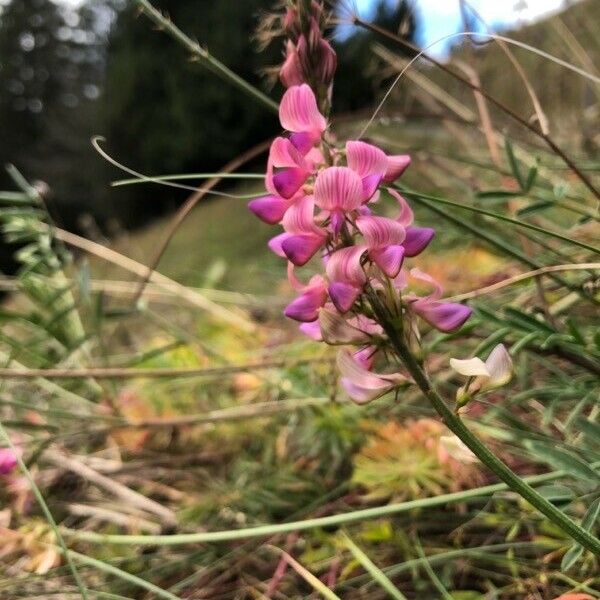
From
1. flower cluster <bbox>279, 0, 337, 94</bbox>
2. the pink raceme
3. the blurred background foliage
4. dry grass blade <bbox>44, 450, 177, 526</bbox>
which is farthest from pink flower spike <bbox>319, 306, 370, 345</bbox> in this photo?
the blurred background foliage

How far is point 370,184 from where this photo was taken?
34 centimetres

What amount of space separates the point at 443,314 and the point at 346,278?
0.19ft

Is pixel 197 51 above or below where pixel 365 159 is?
above

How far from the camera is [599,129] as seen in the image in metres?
1.57

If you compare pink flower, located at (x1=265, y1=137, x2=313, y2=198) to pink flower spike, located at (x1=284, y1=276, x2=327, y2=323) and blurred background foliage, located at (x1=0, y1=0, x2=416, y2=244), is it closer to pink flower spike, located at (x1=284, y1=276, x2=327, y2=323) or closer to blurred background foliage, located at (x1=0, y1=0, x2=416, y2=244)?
pink flower spike, located at (x1=284, y1=276, x2=327, y2=323)

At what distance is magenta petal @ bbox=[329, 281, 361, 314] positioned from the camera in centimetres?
32

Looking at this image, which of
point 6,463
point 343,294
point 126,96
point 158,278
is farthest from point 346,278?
point 126,96

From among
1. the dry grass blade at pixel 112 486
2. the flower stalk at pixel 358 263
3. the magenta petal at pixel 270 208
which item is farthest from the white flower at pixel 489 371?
the dry grass blade at pixel 112 486

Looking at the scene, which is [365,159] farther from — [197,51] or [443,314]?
[197,51]

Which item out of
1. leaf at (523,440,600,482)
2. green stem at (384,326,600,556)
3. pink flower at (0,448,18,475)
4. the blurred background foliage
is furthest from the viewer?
the blurred background foliage

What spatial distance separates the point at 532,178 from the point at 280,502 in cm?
39

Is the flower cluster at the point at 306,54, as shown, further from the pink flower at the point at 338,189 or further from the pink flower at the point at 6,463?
the pink flower at the point at 6,463

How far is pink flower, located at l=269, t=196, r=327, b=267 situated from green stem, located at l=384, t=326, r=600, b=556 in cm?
5

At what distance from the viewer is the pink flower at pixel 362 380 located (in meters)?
0.34
